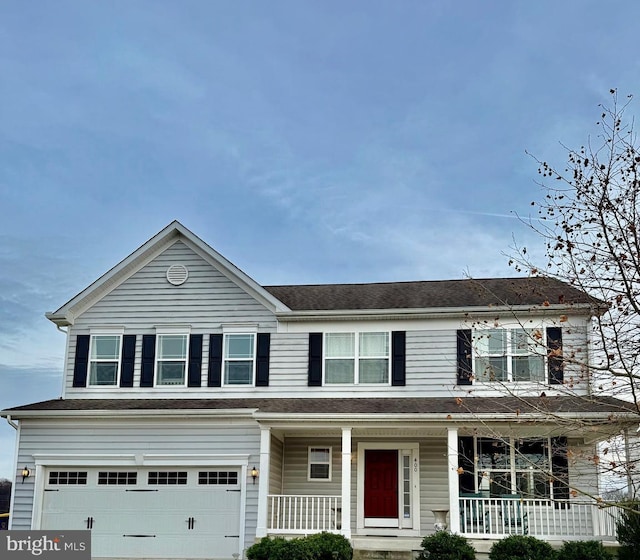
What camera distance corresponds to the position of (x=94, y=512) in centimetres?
1903

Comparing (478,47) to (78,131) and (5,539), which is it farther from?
(5,539)

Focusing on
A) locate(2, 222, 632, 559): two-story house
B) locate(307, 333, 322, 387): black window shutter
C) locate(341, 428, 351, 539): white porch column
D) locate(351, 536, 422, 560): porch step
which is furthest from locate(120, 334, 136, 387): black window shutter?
locate(351, 536, 422, 560): porch step

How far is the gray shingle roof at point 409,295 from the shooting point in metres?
20.1

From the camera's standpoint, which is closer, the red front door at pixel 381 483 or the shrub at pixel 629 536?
the shrub at pixel 629 536

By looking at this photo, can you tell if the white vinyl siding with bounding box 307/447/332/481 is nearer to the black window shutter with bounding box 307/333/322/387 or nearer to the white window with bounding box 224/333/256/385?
the black window shutter with bounding box 307/333/322/387

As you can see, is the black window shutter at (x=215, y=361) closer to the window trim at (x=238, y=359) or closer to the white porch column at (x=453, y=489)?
the window trim at (x=238, y=359)

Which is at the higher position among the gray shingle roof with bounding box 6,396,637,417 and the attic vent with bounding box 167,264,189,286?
the attic vent with bounding box 167,264,189,286

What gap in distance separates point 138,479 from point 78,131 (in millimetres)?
9605

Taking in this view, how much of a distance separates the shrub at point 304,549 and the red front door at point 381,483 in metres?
2.49

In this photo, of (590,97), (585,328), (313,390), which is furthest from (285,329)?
(590,97)

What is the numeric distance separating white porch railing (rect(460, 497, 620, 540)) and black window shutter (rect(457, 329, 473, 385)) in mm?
2969

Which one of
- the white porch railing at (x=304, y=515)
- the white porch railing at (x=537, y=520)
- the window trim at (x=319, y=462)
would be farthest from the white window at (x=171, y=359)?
the white porch railing at (x=537, y=520)

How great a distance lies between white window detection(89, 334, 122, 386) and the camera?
20.6 m

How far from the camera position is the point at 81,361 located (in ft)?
68.0
